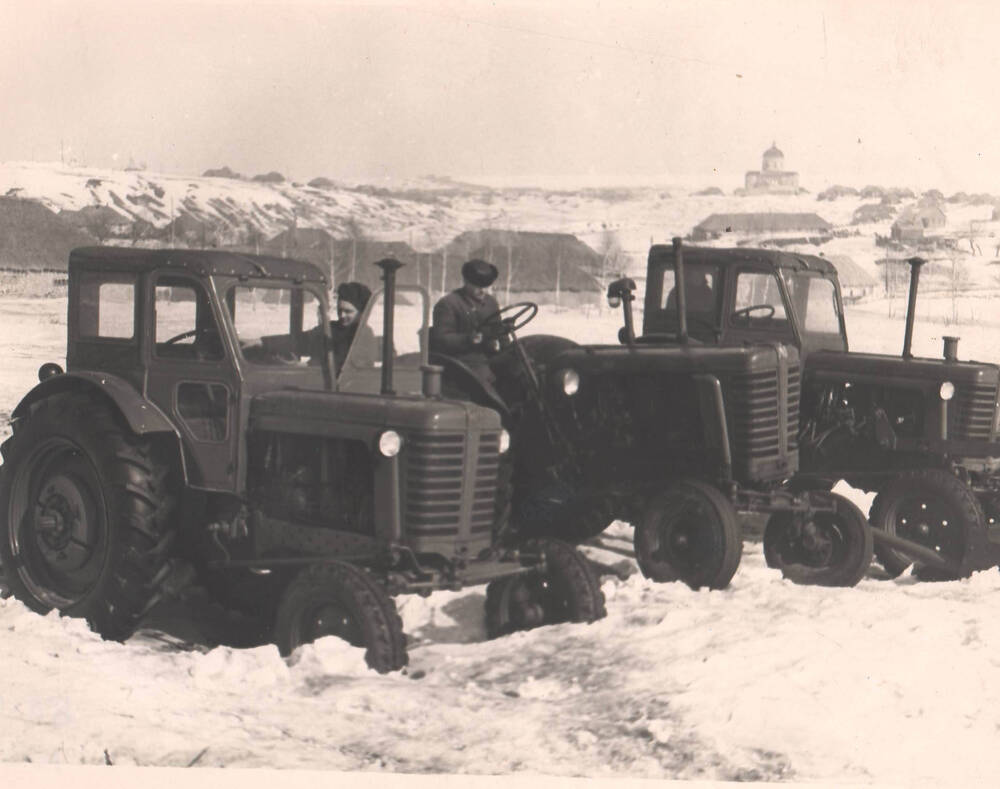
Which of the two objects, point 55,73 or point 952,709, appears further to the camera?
point 55,73

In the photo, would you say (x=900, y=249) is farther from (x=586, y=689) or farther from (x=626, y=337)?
(x=586, y=689)

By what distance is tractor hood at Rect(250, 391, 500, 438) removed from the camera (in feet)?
21.2

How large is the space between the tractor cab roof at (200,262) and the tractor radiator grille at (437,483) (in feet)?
4.97

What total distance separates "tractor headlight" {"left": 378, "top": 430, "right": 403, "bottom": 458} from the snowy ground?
91 cm

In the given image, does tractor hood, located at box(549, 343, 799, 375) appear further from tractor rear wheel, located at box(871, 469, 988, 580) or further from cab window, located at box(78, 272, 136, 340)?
cab window, located at box(78, 272, 136, 340)

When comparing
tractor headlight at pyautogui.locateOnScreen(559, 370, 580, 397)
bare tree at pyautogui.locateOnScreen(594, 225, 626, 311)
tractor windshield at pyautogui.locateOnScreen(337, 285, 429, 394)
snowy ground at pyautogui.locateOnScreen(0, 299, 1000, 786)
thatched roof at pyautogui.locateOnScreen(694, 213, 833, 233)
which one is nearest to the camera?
snowy ground at pyautogui.locateOnScreen(0, 299, 1000, 786)

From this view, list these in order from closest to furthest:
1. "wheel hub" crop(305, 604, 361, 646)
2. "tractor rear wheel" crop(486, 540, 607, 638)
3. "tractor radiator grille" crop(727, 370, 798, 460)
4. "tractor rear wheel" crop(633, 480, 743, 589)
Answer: "wheel hub" crop(305, 604, 361, 646) → "tractor rear wheel" crop(486, 540, 607, 638) → "tractor rear wheel" crop(633, 480, 743, 589) → "tractor radiator grille" crop(727, 370, 798, 460)

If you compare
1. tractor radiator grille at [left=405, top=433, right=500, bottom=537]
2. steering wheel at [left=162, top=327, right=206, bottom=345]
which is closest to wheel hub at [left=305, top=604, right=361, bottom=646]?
tractor radiator grille at [left=405, top=433, right=500, bottom=537]

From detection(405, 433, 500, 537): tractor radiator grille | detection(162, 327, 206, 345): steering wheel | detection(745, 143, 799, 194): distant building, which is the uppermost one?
detection(745, 143, 799, 194): distant building

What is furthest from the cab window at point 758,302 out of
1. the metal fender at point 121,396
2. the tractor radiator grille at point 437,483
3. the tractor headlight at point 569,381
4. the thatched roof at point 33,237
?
the thatched roof at point 33,237

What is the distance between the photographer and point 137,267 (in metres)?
7.32

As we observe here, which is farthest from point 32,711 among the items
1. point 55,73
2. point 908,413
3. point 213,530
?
point 908,413

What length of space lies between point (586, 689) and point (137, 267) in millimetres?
3232

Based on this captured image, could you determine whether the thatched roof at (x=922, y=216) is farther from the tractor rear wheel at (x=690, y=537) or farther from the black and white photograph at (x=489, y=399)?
the tractor rear wheel at (x=690, y=537)
